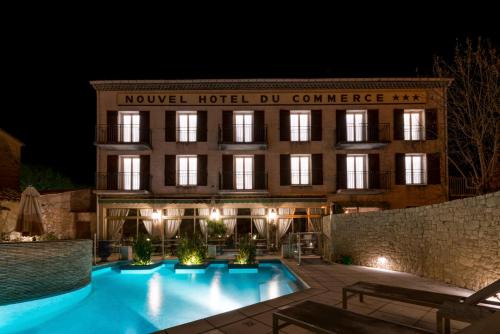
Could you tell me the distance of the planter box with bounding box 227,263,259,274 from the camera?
11125 millimetres

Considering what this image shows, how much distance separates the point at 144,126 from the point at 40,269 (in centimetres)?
1015

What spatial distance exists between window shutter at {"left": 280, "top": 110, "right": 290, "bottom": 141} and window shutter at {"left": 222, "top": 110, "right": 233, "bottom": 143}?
2.56 metres

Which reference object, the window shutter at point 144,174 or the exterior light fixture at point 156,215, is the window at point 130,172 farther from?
the exterior light fixture at point 156,215

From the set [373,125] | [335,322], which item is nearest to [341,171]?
[373,125]

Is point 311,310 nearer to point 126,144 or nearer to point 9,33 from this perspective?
point 126,144

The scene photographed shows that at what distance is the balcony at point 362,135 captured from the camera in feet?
52.4

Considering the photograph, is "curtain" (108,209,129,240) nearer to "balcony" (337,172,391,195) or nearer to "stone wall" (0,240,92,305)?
"stone wall" (0,240,92,305)

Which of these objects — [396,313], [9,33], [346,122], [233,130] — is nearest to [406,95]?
[346,122]

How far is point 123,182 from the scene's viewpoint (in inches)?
645

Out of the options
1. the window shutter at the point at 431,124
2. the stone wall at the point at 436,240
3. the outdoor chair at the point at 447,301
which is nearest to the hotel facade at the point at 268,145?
the window shutter at the point at 431,124

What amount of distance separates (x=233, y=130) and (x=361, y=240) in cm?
849

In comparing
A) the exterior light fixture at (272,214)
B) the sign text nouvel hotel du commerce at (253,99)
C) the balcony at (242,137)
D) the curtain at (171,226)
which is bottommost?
the curtain at (171,226)

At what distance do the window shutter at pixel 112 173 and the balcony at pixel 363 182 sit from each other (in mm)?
11127

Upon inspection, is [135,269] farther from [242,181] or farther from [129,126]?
[129,126]
